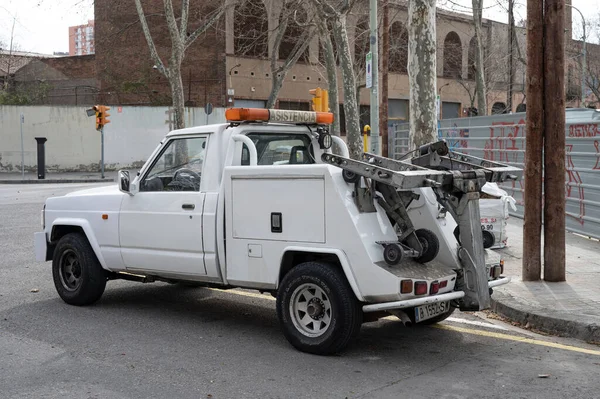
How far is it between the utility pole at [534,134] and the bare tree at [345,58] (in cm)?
1246

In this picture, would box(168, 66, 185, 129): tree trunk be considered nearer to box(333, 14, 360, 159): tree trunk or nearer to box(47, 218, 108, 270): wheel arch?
box(333, 14, 360, 159): tree trunk

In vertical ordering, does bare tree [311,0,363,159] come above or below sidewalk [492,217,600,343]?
above

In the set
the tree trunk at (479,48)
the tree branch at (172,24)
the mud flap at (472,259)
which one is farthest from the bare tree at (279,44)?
the mud flap at (472,259)

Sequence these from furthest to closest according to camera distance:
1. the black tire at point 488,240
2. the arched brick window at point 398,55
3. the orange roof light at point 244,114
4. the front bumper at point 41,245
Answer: the arched brick window at point 398,55 → the front bumper at point 41,245 → the orange roof light at point 244,114 → the black tire at point 488,240

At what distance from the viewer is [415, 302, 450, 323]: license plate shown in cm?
597

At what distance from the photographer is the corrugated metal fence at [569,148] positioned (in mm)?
12766

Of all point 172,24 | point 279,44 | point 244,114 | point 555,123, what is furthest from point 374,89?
point 279,44

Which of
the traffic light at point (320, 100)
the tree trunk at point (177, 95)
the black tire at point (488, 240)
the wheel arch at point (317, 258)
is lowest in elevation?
the wheel arch at point (317, 258)

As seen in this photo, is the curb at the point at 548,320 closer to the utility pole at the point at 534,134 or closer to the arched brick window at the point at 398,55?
the utility pole at the point at 534,134

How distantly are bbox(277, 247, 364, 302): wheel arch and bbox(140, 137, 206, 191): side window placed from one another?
1271 mm

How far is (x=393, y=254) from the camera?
18.6ft

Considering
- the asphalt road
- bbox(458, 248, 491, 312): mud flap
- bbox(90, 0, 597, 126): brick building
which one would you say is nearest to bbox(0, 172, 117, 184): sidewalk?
bbox(90, 0, 597, 126): brick building

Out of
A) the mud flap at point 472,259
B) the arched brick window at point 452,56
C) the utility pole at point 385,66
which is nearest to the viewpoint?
the mud flap at point 472,259

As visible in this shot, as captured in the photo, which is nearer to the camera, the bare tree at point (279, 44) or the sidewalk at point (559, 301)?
the sidewalk at point (559, 301)
